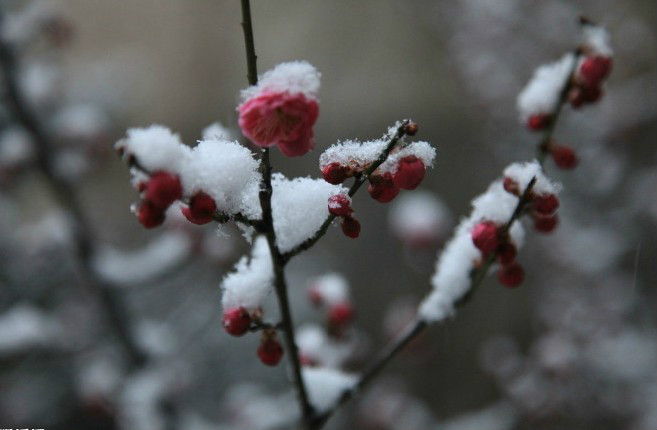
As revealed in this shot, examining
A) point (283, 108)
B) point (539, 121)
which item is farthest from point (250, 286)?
point (539, 121)

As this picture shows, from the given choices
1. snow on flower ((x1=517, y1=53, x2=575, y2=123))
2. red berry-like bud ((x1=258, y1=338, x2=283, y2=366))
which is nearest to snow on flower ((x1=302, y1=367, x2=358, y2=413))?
red berry-like bud ((x1=258, y1=338, x2=283, y2=366))

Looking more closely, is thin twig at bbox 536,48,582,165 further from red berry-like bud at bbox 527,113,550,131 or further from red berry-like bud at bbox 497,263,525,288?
red berry-like bud at bbox 497,263,525,288

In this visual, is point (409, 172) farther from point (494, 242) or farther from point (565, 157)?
point (565, 157)

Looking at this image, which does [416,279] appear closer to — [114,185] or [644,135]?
[644,135]

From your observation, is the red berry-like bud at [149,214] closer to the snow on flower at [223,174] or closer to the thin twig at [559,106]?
the snow on flower at [223,174]

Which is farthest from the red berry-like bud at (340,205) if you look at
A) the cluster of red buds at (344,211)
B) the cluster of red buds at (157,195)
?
the cluster of red buds at (157,195)

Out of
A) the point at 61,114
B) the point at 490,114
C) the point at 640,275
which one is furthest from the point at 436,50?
the point at 61,114
